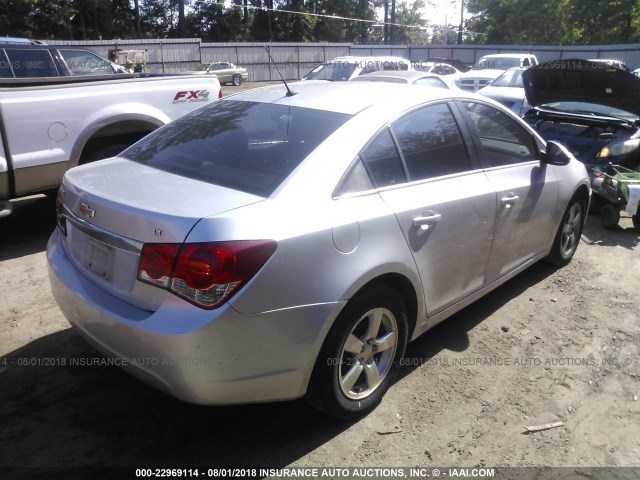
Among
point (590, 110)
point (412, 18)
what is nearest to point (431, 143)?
point (590, 110)

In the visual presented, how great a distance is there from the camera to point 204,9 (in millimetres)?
57531

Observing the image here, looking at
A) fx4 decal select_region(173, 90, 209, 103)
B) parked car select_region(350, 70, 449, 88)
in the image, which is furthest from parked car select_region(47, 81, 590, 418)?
parked car select_region(350, 70, 449, 88)

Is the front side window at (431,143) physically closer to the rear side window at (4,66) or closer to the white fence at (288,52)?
the rear side window at (4,66)

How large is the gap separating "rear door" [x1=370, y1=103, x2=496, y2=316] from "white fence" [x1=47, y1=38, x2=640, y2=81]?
32.5m

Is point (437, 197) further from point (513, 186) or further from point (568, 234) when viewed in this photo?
point (568, 234)

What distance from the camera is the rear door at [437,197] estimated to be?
300 cm

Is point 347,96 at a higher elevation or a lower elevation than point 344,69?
lower

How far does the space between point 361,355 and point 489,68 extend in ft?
66.2

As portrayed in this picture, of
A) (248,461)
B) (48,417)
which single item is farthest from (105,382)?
(248,461)

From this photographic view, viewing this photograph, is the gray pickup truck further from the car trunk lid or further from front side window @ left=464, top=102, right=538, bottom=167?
front side window @ left=464, top=102, right=538, bottom=167

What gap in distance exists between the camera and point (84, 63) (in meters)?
7.30

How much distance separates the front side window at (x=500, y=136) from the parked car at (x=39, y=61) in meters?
5.39

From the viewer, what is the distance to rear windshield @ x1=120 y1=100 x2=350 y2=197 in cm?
274

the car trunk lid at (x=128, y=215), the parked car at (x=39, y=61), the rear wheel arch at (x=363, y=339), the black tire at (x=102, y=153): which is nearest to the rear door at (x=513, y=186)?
the rear wheel arch at (x=363, y=339)
